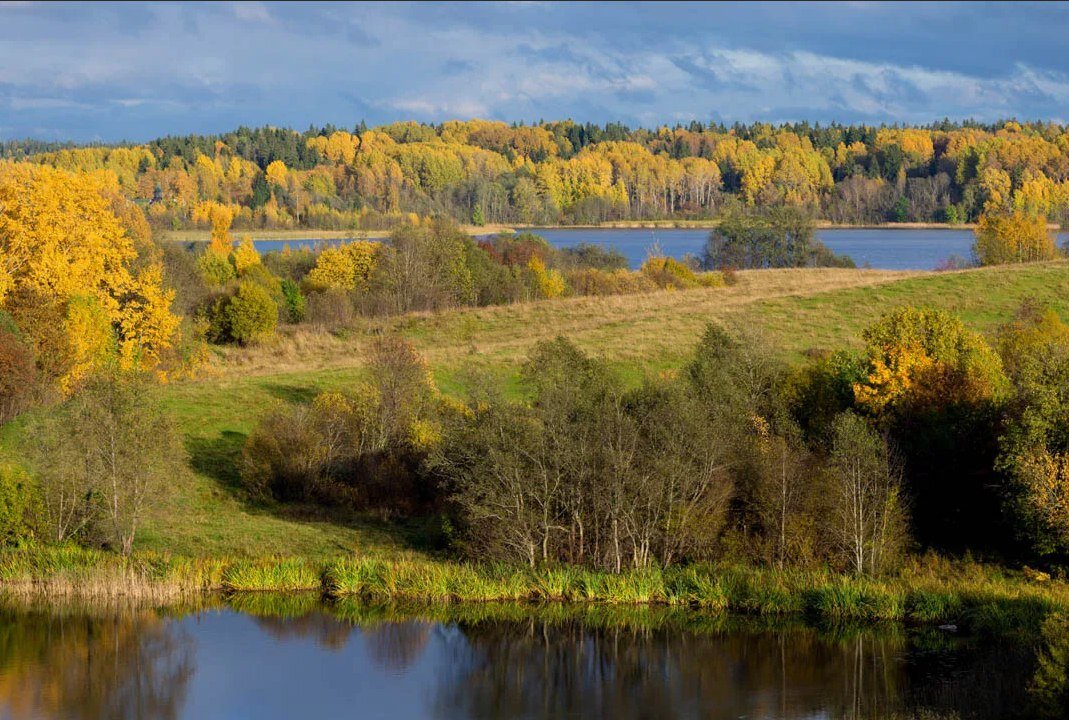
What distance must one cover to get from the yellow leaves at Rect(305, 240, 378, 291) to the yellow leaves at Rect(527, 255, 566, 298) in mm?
12223

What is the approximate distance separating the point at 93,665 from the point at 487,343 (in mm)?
35926

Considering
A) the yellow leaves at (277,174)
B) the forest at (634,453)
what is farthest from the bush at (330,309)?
the yellow leaves at (277,174)

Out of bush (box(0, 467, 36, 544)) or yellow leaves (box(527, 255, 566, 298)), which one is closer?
bush (box(0, 467, 36, 544))

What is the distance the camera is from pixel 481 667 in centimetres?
2294

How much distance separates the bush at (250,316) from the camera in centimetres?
6175

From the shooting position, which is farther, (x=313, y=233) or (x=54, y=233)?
(x=313, y=233)

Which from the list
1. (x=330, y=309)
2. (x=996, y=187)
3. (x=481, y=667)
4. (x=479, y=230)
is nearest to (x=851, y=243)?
(x=996, y=187)

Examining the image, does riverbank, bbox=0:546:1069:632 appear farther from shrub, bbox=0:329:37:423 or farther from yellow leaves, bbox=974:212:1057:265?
yellow leaves, bbox=974:212:1057:265

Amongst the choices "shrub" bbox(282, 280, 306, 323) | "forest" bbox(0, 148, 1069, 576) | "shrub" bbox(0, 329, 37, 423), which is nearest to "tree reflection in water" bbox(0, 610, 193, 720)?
"forest" bbox(0, 148, 1069, 576)

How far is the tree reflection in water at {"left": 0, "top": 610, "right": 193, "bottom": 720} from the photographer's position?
20.3m

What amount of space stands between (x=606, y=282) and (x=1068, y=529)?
63.7 metres

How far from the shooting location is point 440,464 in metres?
28.2

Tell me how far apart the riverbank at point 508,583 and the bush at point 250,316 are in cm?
3564

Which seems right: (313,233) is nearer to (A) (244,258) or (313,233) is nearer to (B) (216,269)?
(A) (244,258)
